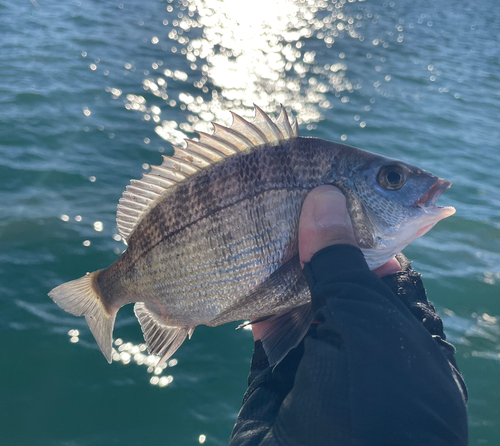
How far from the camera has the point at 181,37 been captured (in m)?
14.0

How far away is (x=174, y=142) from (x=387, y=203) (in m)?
6.33

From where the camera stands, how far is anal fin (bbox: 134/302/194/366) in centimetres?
→ 292

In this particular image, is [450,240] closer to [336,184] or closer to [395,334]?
[336,184]

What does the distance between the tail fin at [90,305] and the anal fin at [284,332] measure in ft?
3.87

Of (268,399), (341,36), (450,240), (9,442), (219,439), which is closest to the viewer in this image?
(268,399)

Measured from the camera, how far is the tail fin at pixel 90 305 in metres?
3.03

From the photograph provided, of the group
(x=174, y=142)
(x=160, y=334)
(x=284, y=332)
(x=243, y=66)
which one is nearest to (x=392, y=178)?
(x=284, y=332)

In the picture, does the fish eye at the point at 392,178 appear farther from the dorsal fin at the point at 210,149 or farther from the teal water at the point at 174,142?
the teal water at the point at 174,142

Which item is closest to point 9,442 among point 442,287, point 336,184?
point 336,184

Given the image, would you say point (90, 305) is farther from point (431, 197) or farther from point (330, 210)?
point (431, 197)

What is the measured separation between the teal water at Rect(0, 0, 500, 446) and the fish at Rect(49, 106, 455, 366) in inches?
Result: 80.2

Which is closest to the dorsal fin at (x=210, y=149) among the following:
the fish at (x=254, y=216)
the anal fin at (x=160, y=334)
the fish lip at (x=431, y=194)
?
the fish at (x=254, y=216)

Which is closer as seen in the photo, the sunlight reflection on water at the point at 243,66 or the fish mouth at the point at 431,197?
the fish mouth at the point at 431,197

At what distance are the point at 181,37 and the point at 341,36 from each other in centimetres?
585
